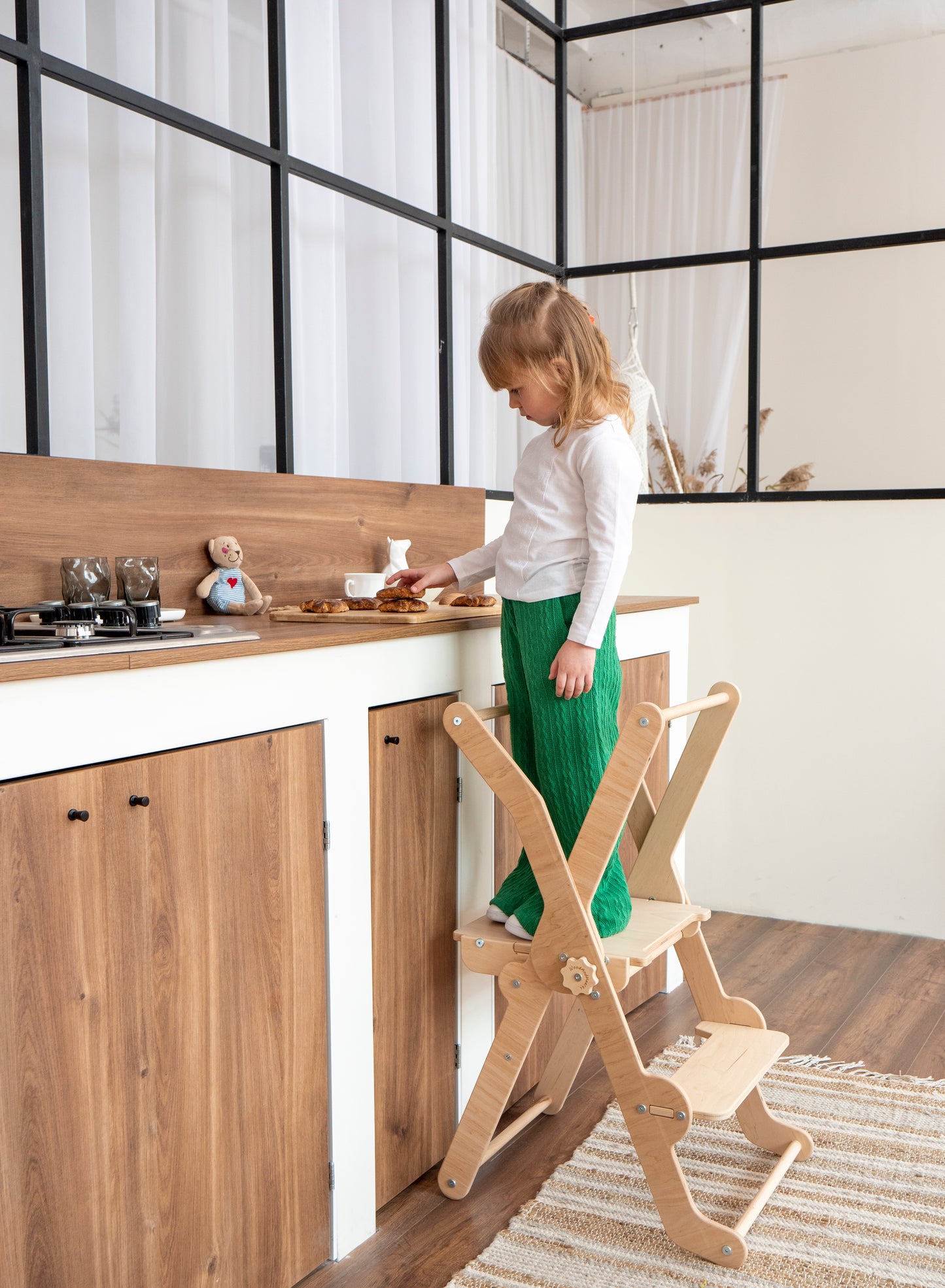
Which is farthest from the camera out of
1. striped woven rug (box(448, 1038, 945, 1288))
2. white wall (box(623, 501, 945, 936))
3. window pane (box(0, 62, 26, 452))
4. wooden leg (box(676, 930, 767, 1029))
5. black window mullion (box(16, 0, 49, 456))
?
white wall (box(623, 501, 945, 936))

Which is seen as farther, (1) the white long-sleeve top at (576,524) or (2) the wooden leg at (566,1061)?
(2) the wooden leg at (566,1061)

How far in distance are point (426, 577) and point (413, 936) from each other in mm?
603

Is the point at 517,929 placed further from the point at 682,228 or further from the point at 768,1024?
the point at 682,228

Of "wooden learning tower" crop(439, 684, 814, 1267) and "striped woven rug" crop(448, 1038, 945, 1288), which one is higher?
"wooden learning tower" crop(439, 684, 814, 1267)

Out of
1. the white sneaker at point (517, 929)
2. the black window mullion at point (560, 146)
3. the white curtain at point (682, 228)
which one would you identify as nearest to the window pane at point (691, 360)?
the white curtain at point (682, 228)

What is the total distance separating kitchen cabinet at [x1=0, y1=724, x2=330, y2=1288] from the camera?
1.19 metres

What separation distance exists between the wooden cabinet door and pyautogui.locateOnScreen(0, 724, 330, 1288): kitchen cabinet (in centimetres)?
15

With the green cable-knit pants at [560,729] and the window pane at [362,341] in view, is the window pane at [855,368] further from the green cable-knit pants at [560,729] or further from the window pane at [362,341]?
the green cable-knit pants at [560,729]

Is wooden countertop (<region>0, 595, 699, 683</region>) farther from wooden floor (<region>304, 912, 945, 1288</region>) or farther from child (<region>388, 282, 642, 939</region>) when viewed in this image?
wooden floor (<region>304, 912, 945, 1288</region>)

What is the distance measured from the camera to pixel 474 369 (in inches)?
125

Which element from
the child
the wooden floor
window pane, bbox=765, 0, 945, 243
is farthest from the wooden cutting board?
window pane, bbox=765, 0, 945, 243

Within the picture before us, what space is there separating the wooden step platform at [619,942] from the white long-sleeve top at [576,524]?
1.49 feet

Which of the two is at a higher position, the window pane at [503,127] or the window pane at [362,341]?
the window pane at [503,127]

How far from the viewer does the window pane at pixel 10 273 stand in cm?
208
